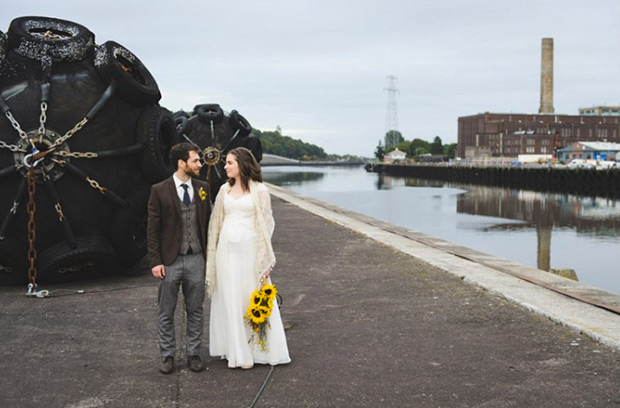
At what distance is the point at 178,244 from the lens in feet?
18.2

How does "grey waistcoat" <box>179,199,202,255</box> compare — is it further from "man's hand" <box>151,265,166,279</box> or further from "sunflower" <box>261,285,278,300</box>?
"sunflower" <box>261,285,278,300</box>

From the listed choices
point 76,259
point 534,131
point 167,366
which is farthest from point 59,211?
point 534,131

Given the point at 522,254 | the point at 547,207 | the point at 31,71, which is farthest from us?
the point at 547,207

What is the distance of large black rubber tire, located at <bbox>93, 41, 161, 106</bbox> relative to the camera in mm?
8961

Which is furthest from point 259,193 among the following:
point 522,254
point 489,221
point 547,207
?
point 547,207

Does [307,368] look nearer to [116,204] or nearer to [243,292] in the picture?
[243,292]

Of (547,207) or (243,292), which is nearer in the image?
(243,292)

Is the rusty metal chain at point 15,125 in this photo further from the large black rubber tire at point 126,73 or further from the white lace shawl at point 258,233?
the white lace shawl at point 258,233

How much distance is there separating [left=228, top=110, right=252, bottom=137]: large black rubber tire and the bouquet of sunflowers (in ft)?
43.6

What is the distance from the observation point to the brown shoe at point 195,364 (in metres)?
5.58

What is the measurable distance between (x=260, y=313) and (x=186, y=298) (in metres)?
0.69

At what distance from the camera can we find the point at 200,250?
5699mm

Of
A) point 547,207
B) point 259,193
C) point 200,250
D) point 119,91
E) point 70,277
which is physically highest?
point 119,91

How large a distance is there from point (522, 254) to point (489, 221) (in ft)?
40.6
